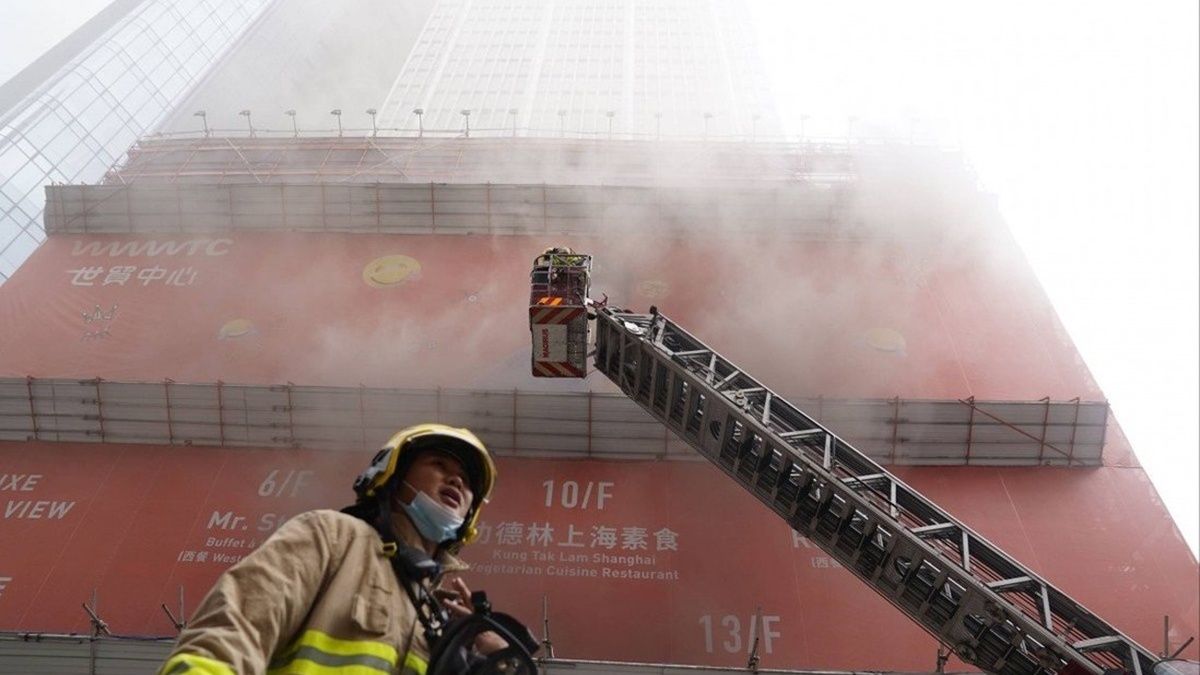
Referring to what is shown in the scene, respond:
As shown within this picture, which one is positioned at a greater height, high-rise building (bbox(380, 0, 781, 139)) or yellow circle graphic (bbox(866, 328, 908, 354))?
high-rise building (bbox(380, 0, 781, 139))

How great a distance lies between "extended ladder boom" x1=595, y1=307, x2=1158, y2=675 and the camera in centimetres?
493

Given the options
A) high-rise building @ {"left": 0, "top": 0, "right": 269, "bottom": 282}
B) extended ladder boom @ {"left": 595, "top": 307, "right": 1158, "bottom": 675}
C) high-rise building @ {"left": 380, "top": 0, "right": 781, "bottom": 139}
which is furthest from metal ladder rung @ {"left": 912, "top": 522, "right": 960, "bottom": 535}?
high-rise building @ {"left": 380, "top": 0, "right": 781, "bottom": 139}

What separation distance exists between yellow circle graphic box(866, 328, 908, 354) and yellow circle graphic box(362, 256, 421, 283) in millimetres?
5220

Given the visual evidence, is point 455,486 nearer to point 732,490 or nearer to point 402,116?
point 732,490

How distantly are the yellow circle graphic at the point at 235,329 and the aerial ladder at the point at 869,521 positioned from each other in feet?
14.6

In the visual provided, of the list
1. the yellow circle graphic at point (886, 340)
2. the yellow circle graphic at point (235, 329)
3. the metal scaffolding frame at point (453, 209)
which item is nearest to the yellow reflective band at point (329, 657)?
the yellow circle graphic at point (886, 340)

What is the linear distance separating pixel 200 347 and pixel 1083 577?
8657 mm

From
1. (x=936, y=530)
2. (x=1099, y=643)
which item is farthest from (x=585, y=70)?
(x=1099, y=643)

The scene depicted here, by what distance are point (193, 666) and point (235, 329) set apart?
27.8ft

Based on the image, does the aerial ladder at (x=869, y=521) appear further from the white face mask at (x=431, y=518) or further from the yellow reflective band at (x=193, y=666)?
the yellow reflective band at (x=193, y=666)

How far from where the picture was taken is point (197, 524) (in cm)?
726

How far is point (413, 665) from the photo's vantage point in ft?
5.93

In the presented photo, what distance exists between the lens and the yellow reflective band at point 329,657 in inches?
64.2

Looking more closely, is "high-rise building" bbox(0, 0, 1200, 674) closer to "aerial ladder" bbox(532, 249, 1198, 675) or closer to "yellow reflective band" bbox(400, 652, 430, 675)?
"aerial ladder" bbox(532, 249, 1198, 675)
